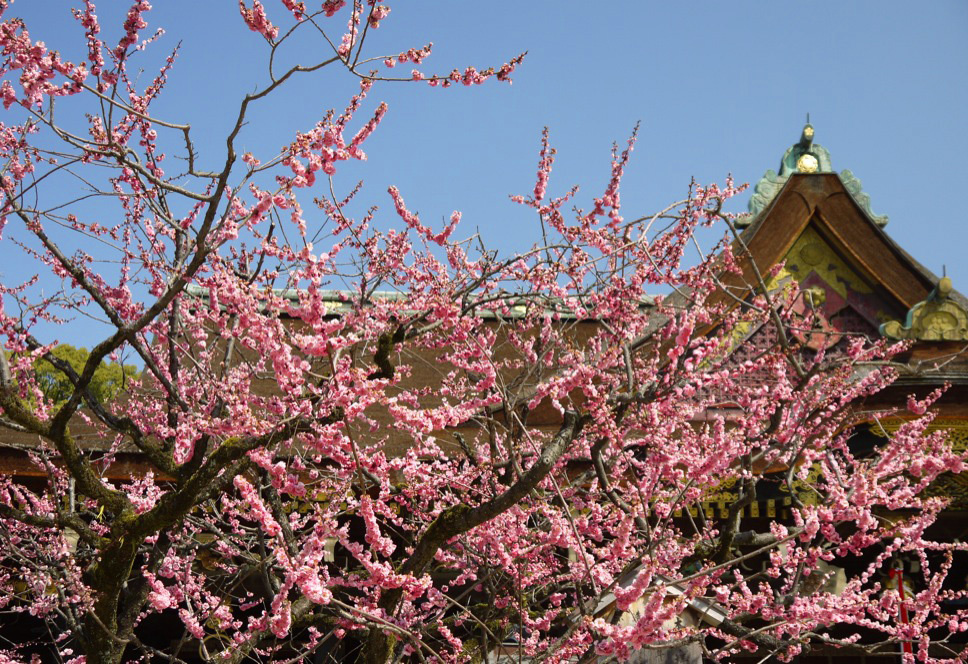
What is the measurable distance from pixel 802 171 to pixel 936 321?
282 centimetres

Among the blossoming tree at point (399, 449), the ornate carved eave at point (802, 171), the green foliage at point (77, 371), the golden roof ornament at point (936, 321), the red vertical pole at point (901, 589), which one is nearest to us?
the blossoming tree at point (399, 449)

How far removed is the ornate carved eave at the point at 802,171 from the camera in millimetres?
10539

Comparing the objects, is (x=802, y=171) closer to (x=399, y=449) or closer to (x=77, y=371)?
(x=399, y=449)

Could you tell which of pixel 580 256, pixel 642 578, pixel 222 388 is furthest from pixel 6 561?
pixel 642 578

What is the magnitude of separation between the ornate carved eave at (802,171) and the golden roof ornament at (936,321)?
5.70ft

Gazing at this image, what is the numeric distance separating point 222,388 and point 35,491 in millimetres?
3914

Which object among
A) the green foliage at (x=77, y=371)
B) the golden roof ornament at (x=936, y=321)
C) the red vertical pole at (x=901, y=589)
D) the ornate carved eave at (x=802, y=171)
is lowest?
the red vertical pole at (x=901, y=589)

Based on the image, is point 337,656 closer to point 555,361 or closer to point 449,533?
point 555,361

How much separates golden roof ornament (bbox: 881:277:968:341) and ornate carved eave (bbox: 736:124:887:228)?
1.74m

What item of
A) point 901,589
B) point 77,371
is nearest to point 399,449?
point 901,589

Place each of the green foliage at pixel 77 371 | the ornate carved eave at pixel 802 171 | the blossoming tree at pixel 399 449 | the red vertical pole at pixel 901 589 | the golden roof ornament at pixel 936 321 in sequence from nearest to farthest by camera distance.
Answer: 1. the blossoming tree at pixel 399 449
2. the red vertical pole at pixel 901 589
3. the golden roof ornament at pixel 936 321
4. the ornate carved eave at pixel 802 171
5. the green foliage at pixel 77 371

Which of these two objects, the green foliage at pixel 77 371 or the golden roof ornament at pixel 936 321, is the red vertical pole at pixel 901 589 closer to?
the golden roof ornament at pixel 936 321

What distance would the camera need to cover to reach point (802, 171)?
35.2ft

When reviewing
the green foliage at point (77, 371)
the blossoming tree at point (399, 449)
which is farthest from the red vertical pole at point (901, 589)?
the green foliage at point (77, 371)
